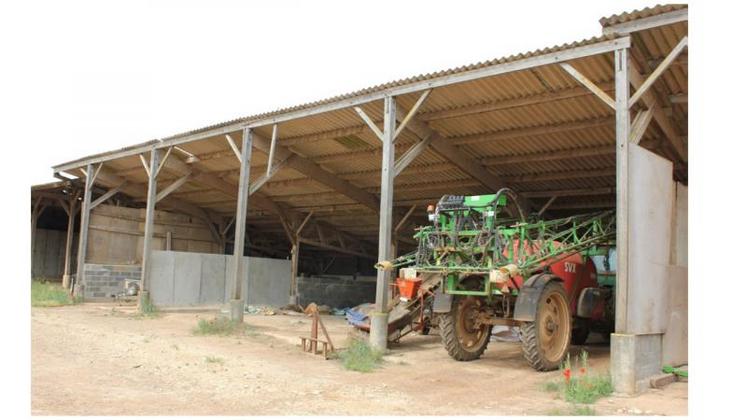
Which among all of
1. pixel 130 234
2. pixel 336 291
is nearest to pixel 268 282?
pixel 336 291

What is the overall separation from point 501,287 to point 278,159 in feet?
28.1

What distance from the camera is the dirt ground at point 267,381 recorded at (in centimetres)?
634

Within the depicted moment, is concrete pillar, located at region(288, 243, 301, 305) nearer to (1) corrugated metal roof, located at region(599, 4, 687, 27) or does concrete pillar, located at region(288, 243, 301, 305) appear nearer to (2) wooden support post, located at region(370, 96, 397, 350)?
(2) wooden support post, located at region(370, 96, 397, 350)

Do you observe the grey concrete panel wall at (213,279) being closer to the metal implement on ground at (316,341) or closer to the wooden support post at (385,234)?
the metal implement on ground at (316,341)

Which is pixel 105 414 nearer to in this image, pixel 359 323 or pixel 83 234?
pixel 359 323

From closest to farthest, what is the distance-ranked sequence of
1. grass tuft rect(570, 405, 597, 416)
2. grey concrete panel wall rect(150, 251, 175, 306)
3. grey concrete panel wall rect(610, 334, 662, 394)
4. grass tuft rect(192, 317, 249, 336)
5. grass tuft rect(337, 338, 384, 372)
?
grass tuft rect(570, 405, 597, 416) → grey concrete panel wall rect(610, 334, 662, 394) → grass tuft rect(337, 338, 384, 372) → grass tuft rect(192, 317, 249, 336) → grey concrete panel wall rect(150, 251, 175, 306)

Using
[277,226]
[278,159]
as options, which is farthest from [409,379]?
[277,226]

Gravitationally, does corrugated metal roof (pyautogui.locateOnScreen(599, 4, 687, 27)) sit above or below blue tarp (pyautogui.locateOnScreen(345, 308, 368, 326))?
above

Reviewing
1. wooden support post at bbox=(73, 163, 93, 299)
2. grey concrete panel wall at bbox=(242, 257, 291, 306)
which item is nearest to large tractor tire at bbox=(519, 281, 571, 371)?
grey concrete panel wall at bbox=(242, 257, 291, 306)

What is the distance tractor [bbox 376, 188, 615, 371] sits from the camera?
8.62 meters

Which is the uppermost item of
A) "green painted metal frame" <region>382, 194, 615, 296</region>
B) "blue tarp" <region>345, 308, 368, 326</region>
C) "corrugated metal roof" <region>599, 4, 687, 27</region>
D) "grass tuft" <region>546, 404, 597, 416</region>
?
"corrugated metal roof" <region>599, 4, 687, 27</region>

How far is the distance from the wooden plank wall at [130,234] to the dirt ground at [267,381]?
958cm

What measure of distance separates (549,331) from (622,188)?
2.58 meters

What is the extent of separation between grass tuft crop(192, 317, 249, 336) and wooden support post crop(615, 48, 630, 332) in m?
7.77
